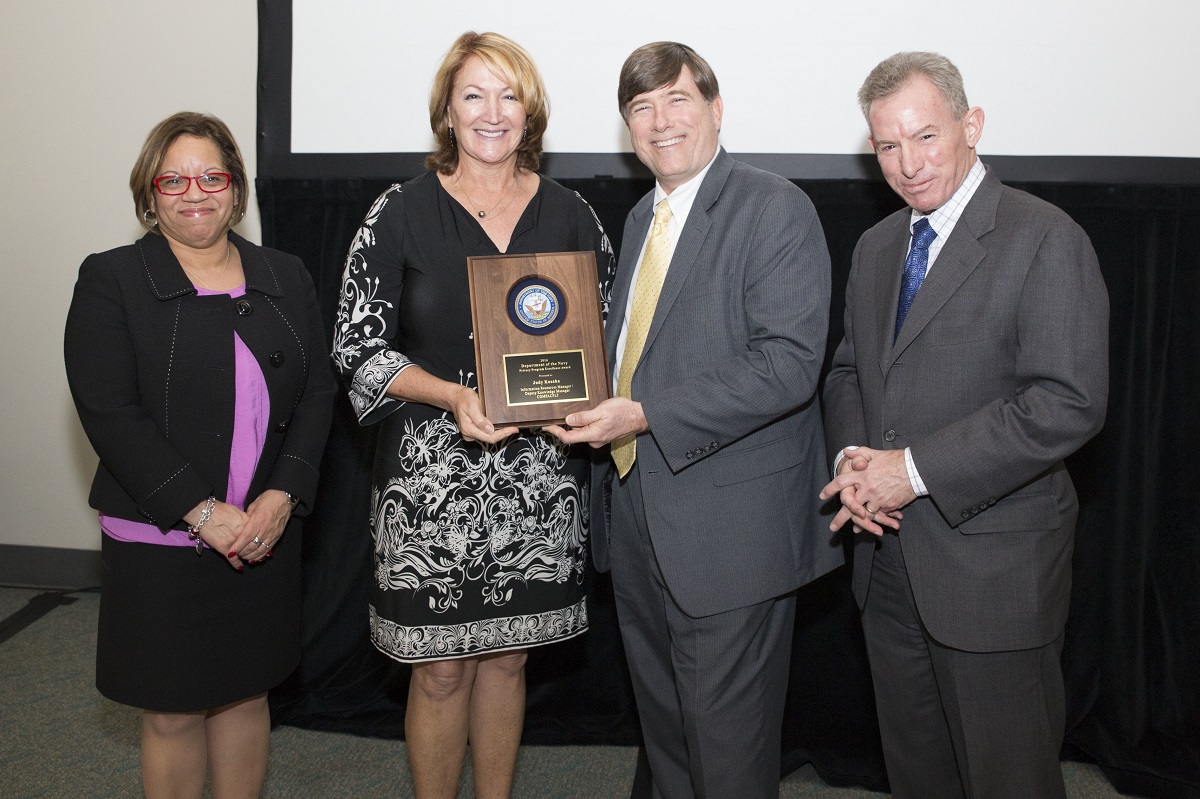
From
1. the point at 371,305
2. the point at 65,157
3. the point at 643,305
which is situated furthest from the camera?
the point at 65,157

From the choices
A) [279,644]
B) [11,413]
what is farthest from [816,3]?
[11,413]

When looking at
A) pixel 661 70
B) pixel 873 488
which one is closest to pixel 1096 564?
pixel 873 488

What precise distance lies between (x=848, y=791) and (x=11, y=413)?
387cm

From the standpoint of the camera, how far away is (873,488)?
1.93m

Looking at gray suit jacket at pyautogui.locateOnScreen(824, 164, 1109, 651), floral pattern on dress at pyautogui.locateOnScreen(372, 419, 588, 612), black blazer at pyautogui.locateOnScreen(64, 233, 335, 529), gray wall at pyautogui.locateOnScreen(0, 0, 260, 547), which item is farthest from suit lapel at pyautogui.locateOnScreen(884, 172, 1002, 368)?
gray wall at pyautogui.locateOnScreen(0, 0, 260, 547)

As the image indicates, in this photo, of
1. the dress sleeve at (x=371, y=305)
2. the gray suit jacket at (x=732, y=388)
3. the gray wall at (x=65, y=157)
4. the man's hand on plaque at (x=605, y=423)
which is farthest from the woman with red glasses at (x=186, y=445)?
the gray wall at (x=65, y=157)

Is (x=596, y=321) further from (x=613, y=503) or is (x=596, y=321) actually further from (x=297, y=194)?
(x=297, y=194)

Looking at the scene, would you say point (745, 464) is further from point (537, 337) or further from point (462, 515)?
point (462, 515)

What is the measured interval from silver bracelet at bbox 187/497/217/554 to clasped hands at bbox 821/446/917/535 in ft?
4.37

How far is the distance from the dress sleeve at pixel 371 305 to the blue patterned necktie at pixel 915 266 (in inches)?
43.2

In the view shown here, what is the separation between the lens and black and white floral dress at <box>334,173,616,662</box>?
7.39ft

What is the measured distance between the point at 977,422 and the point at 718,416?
0.49m

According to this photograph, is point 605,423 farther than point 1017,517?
Yes

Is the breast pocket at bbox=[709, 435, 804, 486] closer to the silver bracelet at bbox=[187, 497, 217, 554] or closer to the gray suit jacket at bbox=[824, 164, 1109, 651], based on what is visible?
the gray suit jacket at bbox=[824, 164, 1109, 651]
